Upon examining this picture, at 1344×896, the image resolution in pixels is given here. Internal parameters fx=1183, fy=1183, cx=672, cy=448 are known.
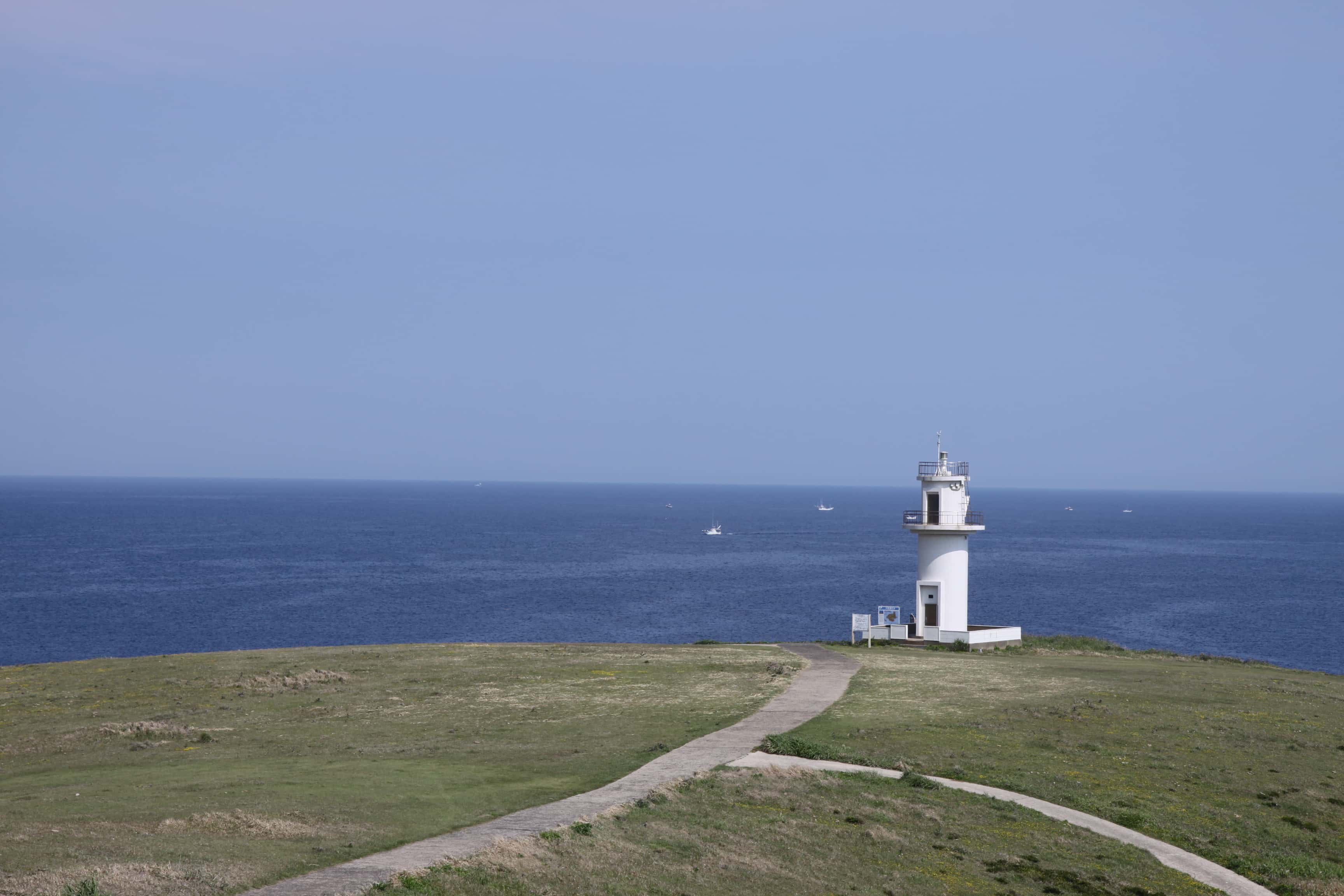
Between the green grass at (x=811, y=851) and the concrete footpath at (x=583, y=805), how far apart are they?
0.57 m

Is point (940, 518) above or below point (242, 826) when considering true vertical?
above

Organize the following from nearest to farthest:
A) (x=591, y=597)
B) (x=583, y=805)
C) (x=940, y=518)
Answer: (x=583, y=805), (x=940, y=518), (x=591, y=597)

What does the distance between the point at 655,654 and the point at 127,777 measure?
2583 centimetres

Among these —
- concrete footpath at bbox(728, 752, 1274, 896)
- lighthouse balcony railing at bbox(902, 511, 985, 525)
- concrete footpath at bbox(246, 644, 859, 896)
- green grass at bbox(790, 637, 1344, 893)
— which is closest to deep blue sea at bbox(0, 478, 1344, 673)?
lighthouse balcony railing at bbox(902, 511, 985, 525)

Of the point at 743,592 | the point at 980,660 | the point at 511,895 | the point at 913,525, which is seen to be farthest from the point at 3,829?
the point at 743,592

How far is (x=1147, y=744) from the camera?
32750 millimetres

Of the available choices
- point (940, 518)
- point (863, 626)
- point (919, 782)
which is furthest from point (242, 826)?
point (940, 518)

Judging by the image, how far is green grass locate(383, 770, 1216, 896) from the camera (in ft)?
64.0

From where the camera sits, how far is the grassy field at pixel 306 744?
19.5 metres

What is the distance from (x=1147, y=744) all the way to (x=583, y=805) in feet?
57.7

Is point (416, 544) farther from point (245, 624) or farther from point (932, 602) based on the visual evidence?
point (932, 602)

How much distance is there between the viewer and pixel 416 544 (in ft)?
625

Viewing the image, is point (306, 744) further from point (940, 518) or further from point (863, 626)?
point (940, 518)

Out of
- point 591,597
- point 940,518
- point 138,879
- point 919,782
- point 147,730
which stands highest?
point 940,518
